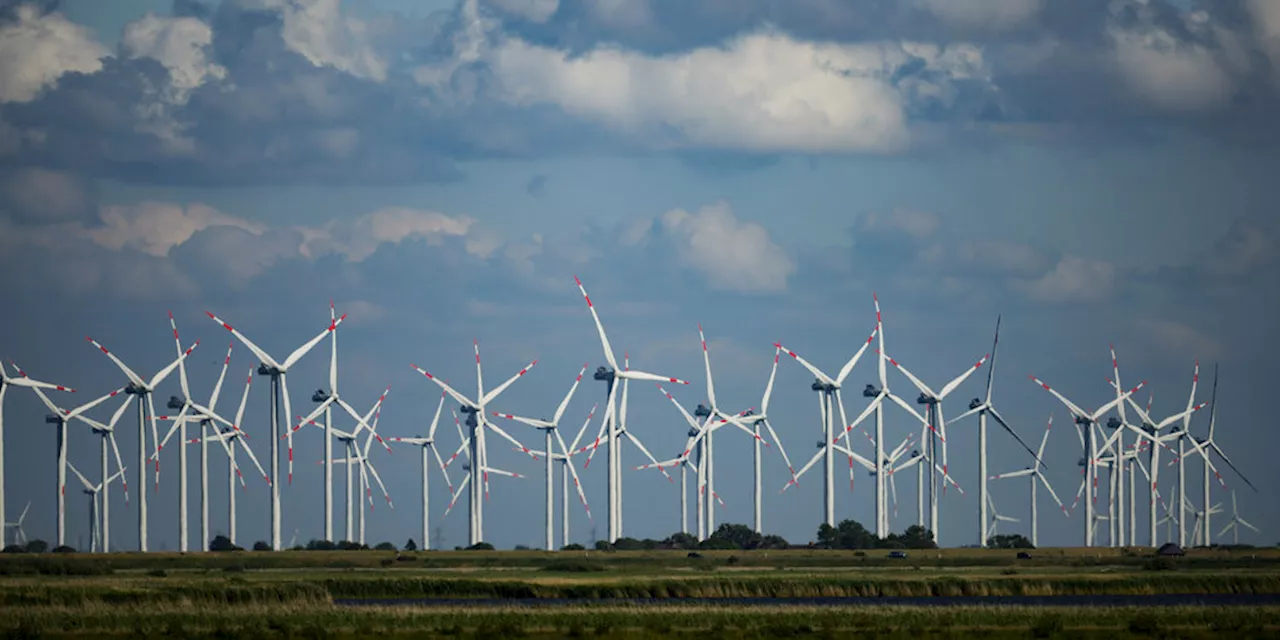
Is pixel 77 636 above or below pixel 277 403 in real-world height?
below

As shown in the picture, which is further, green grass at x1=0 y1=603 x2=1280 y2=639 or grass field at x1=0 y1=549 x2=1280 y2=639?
grass field at x1=0 y1=549 x2=1280 y2=639

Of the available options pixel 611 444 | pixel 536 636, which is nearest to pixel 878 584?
pixel 536 636

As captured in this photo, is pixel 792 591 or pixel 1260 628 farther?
pixel 792 591

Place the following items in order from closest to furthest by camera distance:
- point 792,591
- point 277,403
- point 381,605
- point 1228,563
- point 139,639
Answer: point 139,639 < point 381,605 < point 792,591 < point 1228,563 < point 277,403

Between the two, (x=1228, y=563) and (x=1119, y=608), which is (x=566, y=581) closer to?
(x=1119, y=608)

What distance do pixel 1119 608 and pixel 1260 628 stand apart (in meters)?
14.4

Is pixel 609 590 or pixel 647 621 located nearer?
pixel 647 621

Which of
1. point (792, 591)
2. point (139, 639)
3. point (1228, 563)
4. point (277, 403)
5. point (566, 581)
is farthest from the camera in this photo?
point (277, 403)

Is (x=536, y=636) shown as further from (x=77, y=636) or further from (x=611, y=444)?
(x=611, y=444)

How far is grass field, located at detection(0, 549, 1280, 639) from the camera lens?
97.2 meters

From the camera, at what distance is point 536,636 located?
93.5m

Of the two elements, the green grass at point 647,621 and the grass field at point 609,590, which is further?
the grass field at point 609,590

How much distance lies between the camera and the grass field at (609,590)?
319ft

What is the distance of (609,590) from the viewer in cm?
12850
